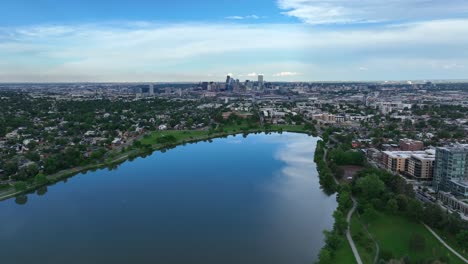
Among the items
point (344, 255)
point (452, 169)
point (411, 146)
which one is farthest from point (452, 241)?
point (411, 146)

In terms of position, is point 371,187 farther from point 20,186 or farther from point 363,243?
point 20,186

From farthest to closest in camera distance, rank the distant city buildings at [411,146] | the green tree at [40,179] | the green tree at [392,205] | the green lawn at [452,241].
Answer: the distant city buildings at [411,146] < the green tree at [40,179] < the green tree at [392,205] < the green lawn at [452,241]

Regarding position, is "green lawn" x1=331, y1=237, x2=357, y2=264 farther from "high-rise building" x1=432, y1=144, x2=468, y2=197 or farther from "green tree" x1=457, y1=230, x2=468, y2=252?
"high-rise building" x1=432, y1=144, x2=468, y2=197

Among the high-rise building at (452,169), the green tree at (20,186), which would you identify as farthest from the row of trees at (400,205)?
the green tree at (20,186)

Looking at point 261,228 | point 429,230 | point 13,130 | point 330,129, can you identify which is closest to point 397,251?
point 429,230

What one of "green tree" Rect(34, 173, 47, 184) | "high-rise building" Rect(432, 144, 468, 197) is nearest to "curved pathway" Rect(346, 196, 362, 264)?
"high-rise building" Rect(432, 144, 468, 197)

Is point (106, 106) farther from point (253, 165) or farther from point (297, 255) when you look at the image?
point (297, 255)

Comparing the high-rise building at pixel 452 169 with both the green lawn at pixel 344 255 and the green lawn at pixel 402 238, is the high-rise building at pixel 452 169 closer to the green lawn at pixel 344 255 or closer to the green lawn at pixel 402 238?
the green lawn at pixel 402 238

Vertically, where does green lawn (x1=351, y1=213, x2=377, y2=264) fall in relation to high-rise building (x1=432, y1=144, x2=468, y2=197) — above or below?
below
